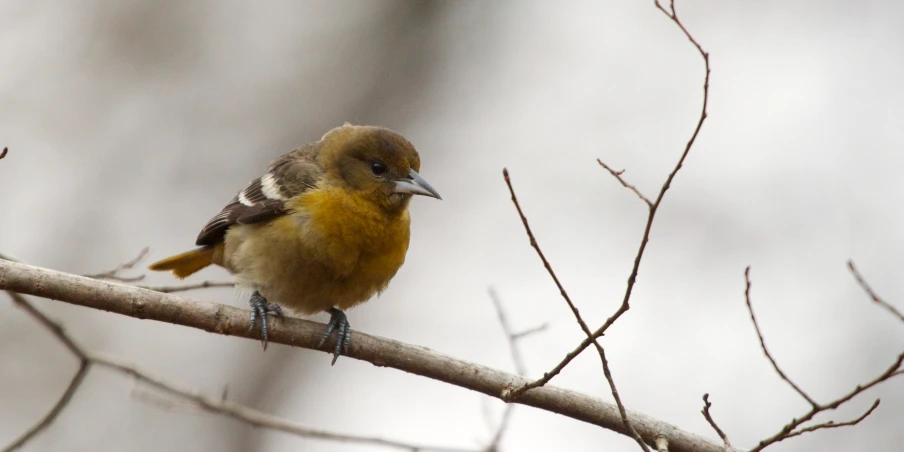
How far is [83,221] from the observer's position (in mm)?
10305

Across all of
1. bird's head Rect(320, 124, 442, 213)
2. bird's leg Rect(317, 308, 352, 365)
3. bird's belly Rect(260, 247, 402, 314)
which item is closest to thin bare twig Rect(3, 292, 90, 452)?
bird's belly Rect(260, 247, 402, 314)

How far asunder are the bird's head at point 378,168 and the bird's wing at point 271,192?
0.15 metres

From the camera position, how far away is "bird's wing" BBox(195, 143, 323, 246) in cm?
548

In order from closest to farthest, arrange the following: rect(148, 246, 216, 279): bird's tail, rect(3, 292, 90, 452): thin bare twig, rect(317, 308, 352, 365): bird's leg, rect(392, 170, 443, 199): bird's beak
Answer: rect(3, 292, 90, 452): thin bare twig, rect(317, 308, 352, 365): bird's leg, rect(392, 170, 443, 199): bird's beak, rect(148, 246, 216, 279): bird's tail

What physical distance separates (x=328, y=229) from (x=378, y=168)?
2.06ft

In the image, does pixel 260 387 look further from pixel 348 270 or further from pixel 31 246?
pixel 348 270

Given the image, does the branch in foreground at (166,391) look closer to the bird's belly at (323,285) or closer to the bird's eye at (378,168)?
the bird's belly at (323,285)

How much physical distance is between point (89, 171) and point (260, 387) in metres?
3.35

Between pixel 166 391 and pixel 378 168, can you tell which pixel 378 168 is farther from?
pixel 166 391

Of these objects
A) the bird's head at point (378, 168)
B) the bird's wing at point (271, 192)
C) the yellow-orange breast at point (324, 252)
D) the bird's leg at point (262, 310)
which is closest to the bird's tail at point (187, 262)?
the bird's wing at point (271, 192)

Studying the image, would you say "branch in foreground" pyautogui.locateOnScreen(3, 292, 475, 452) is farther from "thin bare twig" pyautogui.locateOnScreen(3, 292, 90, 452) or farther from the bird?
the bird

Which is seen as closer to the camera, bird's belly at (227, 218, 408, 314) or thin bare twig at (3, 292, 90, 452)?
thin bare twig at (3, 292, 90, 452)

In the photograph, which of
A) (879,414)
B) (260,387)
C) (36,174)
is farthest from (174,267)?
(879,414)

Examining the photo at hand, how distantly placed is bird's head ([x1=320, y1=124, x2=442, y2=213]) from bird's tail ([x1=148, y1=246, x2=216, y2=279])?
1.10m
